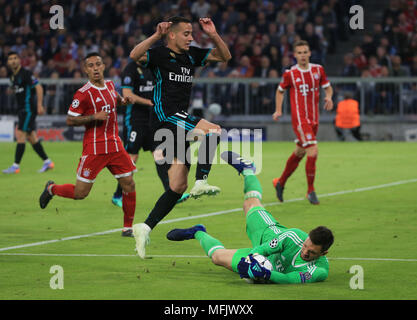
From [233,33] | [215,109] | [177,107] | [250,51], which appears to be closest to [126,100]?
[177,107]

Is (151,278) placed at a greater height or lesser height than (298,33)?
lesser

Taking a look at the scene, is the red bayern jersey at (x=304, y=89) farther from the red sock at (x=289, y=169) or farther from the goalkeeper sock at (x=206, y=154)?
the goalkeeper sock at (x=206, y=154)

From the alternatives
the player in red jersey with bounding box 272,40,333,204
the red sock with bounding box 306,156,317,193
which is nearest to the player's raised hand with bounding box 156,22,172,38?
the player in red jersey with bounding box 272,40,333,204

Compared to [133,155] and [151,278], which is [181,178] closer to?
[151,278]

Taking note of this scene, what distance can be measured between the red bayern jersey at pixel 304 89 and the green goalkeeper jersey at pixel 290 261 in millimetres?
6074

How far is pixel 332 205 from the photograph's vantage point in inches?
519

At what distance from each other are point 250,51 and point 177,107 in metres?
18.6

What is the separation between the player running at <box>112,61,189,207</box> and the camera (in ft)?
42.2

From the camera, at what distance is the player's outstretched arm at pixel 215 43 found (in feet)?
29.3

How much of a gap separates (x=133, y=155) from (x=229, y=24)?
1623 cm
